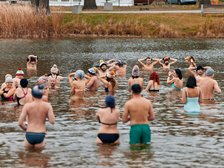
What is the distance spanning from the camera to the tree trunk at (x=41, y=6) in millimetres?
70387

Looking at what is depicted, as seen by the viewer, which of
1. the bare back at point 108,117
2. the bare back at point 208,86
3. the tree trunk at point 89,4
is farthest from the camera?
the tree trunk at point 89,4

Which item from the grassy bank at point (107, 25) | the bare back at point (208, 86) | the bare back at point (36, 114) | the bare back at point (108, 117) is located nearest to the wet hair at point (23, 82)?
the bare back at point (36, 114)

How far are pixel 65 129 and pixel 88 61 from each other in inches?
984

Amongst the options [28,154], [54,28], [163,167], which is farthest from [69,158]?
[54,28]

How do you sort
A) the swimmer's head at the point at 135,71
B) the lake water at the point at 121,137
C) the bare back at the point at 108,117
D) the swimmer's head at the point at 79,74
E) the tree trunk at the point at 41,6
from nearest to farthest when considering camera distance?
the lake water at the point at 121,137
the bare back at the point at 108,117
the swimmer's head at the point at 135,71
the swimmer's head at the point at 79,74
the tree trunk at the point at 41,6

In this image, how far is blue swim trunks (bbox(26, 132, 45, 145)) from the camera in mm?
20312

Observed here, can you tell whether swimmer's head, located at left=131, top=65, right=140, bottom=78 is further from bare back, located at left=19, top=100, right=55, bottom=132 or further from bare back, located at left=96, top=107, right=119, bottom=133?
bare back, located at left=19, top=100, right=55, bottom=132

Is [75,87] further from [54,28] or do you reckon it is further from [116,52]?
[54,28]

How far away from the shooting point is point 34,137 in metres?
20.4

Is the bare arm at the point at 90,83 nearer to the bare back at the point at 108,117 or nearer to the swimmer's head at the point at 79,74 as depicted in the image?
the swimmer's head at the point at 79,74

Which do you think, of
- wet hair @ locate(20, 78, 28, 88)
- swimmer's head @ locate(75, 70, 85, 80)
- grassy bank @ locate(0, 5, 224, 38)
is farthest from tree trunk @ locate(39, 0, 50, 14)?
wet hair @ locate(20, 78, 28, 88)

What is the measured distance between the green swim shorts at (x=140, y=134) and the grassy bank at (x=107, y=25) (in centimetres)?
4515

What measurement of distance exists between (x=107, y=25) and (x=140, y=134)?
50.2m

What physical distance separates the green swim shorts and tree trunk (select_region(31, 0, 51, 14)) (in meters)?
49.1
